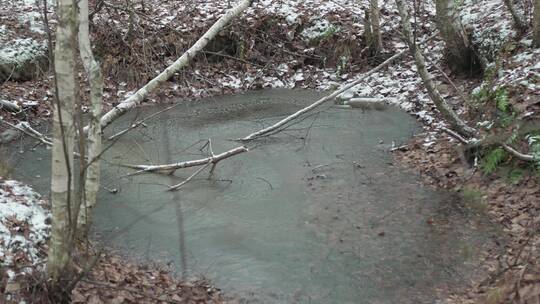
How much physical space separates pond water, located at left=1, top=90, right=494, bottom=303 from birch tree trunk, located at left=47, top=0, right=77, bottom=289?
5.21ft

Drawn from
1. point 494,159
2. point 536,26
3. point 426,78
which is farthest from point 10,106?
point 536,26

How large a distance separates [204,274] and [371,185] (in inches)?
112

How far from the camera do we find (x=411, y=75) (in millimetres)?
10969

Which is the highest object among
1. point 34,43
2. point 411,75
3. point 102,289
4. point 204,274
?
point 34,43

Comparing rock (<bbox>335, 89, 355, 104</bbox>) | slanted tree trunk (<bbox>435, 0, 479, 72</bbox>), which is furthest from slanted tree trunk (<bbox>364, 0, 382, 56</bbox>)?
slanted tree trunk (<bbox>435, 0, 479, 72</bbox>)

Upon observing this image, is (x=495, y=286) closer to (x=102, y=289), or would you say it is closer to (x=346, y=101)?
(x=102, y=289)

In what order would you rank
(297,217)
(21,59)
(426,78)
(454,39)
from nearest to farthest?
(297,217)
(426,78)
(454,39)
(21,59)

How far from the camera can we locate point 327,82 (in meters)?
12.2

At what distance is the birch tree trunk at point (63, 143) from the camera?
378cm

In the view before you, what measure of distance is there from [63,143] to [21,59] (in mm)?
8603

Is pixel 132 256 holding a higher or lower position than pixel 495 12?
lower

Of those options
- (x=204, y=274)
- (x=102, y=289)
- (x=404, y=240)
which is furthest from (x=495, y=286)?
(x=102, y=289)

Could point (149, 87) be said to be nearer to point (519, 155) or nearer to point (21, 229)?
point (21, 229)

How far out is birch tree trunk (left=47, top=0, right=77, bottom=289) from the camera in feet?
12.4
